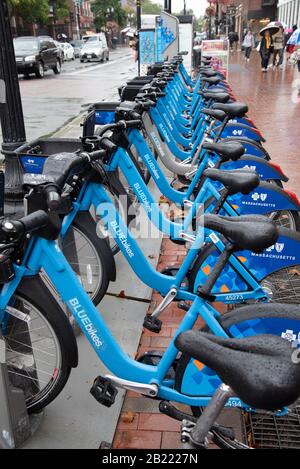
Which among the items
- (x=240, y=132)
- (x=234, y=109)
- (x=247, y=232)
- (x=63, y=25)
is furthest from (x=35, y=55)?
(x=63, y=25)

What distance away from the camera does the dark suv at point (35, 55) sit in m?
20.7

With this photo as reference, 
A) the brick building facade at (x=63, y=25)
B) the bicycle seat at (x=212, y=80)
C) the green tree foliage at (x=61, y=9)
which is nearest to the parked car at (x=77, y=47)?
the brick building facade at (x=63, y=25)

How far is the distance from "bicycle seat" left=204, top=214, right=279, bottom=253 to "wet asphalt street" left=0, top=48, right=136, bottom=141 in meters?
7.81

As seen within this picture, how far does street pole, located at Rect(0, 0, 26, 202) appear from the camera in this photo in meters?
4.04

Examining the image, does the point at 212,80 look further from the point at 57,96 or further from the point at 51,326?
the point at 57,96

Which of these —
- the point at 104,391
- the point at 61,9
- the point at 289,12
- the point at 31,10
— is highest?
the point at 61,9

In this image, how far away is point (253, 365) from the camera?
3.84ft

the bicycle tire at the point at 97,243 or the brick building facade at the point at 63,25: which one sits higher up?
the brick building facade at the point at 63,25

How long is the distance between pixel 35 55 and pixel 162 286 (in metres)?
20.5

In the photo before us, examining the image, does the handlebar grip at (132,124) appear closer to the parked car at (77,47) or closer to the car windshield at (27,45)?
the car windshield at (27,45)

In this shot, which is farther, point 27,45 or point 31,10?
point 31,10

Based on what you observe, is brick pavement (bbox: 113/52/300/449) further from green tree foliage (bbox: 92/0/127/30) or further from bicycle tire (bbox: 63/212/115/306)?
green tree foliage (bbox: 92/0/127/30)

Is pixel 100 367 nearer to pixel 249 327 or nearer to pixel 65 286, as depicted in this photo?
pixel 65 286

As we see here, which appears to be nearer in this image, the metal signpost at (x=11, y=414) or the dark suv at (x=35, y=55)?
the metal signpost at (x=11, y=414)
